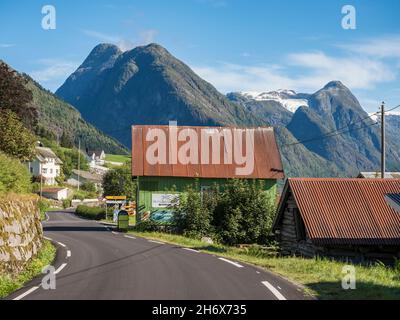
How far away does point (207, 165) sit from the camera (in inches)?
1502

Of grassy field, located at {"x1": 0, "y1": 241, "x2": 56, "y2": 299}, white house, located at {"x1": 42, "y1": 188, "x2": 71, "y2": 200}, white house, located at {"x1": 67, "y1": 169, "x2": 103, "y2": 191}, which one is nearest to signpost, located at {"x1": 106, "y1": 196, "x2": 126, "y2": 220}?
grassy field, located at {"x1": 0, "y1": 241, "x2": 56, "y2": 299}

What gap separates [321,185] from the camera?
26.0 meters

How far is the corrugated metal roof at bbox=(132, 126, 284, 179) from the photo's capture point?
37125 millimetres

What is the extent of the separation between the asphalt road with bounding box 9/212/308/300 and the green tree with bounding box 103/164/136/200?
5697cm

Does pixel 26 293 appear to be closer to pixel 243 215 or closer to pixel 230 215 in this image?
pixel 230 215

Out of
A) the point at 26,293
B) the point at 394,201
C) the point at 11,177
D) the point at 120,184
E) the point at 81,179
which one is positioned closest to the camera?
the point at 26,293

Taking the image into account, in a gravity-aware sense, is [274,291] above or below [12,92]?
below

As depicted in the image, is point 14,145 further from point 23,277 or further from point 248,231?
point 23,277

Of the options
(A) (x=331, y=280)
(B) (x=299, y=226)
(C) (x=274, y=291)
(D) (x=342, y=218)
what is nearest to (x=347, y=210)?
(D) (x=342, y=218)

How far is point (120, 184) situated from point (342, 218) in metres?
55.9

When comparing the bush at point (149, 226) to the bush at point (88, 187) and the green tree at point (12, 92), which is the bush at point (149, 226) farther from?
the bush at point (88, 187)

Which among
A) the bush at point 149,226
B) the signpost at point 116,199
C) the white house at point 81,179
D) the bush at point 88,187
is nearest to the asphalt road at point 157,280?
the bush at point 149,226

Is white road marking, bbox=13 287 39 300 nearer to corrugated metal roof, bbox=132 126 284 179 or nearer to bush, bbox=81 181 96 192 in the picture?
corrugated metal roof, bbox=132 126 284 179

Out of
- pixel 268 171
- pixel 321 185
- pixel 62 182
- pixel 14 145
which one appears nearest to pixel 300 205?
pixel 321 185
